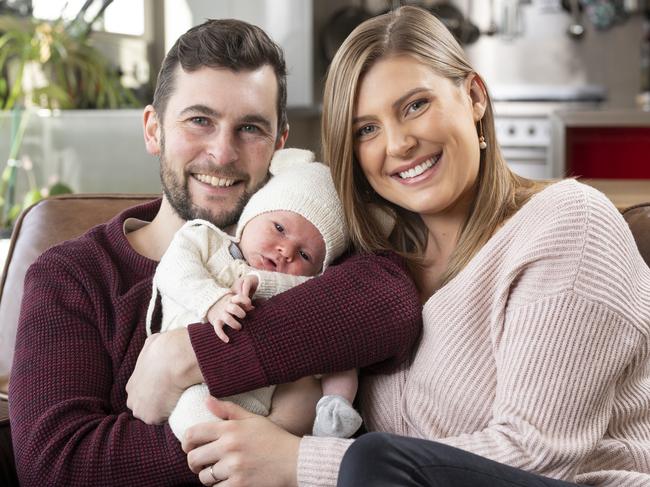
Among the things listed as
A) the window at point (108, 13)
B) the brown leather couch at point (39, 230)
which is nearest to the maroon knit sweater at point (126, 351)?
the brown leather couch at point (39, 230)

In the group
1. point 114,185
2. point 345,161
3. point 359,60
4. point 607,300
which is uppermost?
point 359,60

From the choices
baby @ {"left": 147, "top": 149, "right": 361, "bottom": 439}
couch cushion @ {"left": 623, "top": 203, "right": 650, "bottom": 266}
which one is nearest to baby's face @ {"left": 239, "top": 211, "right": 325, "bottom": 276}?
baby @ {"left": 147, "top": 149, "right": 361, "bottom": 439}

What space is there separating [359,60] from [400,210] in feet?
1.23

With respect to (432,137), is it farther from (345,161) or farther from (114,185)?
(114,185)

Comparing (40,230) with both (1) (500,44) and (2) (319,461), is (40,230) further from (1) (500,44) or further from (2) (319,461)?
(1) (500,44)

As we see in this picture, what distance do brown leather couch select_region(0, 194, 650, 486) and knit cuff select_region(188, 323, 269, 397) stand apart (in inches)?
28.7

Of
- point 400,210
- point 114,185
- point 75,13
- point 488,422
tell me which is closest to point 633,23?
point 75,13

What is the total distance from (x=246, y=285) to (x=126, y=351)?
35 centimetres

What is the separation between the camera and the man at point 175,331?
155cm

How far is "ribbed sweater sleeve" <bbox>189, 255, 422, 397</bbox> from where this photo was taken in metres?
1.54

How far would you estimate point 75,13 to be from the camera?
15.8 ft

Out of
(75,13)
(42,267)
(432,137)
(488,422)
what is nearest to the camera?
(488,422)

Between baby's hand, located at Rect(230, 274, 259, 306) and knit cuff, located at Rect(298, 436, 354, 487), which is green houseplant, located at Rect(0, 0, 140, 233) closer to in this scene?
baby's hand, located at Rect(230, 274, 259, 306)

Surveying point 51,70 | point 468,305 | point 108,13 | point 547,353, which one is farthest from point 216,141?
point 108,13
